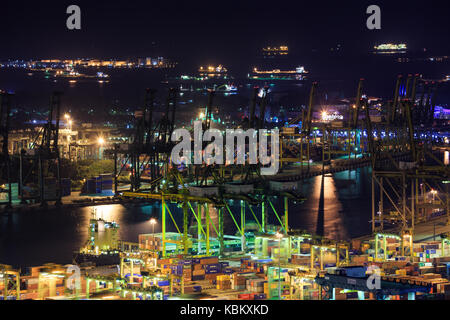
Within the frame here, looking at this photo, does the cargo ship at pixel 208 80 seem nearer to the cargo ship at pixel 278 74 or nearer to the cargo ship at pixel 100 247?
the cargo ship at pixel 278 74

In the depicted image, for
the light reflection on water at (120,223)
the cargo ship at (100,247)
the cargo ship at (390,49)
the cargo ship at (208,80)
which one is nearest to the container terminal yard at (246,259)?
the cargo ship at (100,247)

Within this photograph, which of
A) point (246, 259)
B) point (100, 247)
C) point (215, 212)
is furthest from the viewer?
point (215, 212)

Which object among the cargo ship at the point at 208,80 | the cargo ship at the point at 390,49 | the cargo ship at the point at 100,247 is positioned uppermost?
the cargo ship at the point at 390,49

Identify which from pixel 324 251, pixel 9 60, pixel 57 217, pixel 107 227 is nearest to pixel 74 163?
pixel 57 217

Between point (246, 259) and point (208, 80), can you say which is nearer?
point (246, 259)

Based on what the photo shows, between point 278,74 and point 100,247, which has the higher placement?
point 278,74

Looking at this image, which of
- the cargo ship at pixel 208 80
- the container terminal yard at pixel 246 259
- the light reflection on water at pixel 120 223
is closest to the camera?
the container terminal yard at pixel 246 259

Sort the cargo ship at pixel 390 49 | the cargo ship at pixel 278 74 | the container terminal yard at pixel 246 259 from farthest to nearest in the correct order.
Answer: the cargo ship at pixel 390 49 → the cargo ship at pixel 278 74 → the container terminal yard at pixel 246 259

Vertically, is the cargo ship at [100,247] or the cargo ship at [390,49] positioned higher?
the cargo ship at [390,49]

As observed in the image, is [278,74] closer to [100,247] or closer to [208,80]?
[208,80]

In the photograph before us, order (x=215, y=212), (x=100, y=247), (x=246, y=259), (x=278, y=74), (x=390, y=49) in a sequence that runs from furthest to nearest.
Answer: (x=278, y=74) → (x=390, y=49) → (x=215, y=212) → (x=100, y=247) → (x=246, y=259)

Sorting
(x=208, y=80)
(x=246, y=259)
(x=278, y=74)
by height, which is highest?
(x=278, y=74)

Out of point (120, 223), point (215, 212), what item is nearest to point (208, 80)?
point (215, 212)
